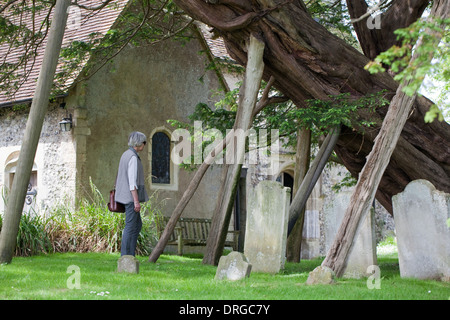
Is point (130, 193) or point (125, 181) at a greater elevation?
point (125, 181)

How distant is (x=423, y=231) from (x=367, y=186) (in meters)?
1.18

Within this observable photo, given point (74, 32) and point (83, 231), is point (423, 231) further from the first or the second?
point (74, 32)

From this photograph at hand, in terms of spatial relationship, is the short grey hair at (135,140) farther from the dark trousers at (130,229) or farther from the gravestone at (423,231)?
the gravestone at (423,231)

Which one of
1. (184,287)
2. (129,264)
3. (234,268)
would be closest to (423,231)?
(234,268)

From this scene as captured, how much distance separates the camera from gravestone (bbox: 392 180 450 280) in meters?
8.16

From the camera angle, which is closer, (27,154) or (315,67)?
(27,154)

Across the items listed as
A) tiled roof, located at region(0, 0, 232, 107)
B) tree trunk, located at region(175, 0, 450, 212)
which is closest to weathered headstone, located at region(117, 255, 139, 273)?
tree trunk, located at region(175, 0, 450, 212)

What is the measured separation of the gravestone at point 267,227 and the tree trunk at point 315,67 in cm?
227

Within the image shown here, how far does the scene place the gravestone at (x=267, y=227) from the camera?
8.75 metres

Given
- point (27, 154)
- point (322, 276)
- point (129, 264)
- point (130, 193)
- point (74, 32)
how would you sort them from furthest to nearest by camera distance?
1. point (74, 32)
2. point (27, 154)
3. point (130, 193)
4. point (129, 264)
5. point (322, 276)

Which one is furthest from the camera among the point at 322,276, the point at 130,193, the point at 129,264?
the point at 130,193

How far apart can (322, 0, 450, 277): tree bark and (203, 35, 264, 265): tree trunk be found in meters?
2.61

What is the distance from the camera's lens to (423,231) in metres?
8.30

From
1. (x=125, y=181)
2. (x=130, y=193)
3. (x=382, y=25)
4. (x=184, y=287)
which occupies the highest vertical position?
(x=382, y=25)
